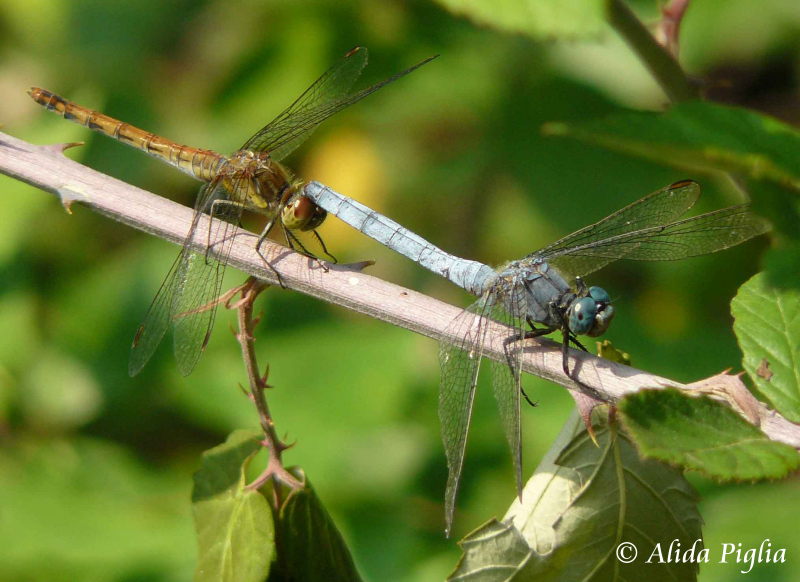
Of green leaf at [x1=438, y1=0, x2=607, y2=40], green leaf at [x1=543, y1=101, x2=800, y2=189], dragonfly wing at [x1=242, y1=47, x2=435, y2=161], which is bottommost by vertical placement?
green leaf at [x1=543, y1=101, x2=800, y2=189]

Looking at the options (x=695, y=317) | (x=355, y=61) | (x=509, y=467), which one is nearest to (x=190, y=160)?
(x=355, y=61)

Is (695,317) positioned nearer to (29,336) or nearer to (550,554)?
(550,554)

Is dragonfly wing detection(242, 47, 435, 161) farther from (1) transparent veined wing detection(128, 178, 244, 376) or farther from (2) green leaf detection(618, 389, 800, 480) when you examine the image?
(2) green leaf detection(618, 389, 800, 480)

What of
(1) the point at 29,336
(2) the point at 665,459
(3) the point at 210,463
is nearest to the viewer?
(2) the point at 665,459

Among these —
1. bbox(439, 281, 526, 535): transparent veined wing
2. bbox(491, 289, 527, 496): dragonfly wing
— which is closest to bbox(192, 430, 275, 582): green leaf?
bbox(439, 281, 526, 535): transparent veined wing

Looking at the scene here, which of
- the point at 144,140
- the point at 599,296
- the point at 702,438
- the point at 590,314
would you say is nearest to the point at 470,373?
the point at 590,314

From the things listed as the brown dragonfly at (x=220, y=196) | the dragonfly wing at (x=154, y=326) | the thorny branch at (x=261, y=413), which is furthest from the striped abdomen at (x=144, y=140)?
the thorny branch at (x=261, y=413)
